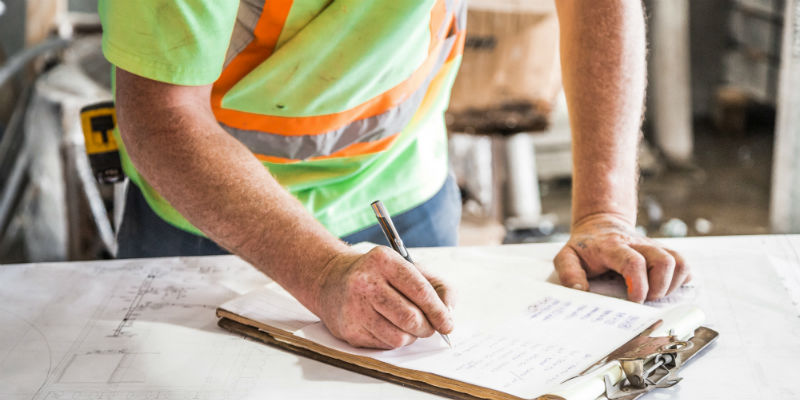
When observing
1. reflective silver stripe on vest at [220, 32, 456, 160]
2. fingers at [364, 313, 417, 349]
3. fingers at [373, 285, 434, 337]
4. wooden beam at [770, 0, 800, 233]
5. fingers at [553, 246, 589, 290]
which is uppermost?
reflective silver stripe on vest at [220, 32, 456, 160]

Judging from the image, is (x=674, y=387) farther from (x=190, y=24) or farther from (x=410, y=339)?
(x=190, y=24)

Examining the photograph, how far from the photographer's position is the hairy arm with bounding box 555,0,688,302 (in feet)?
3.75

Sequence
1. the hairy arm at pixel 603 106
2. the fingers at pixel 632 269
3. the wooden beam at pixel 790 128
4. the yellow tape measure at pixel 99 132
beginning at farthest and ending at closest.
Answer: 1. the wooden beam at pixel 790 128
2. the yellow tape measure at pixel 99 132
3. the hairy arm at pixel 603 106
4. the fingers at pixel 632 269

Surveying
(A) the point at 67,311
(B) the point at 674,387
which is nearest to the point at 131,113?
(A) the point at 67,311

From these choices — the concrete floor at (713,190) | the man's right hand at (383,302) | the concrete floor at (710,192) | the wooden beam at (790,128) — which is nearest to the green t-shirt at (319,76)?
the man's right hand at (383,302)

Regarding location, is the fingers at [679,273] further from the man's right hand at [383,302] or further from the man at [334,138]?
the man's right hand at [383,302]

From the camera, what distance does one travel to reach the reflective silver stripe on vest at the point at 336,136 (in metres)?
1.17

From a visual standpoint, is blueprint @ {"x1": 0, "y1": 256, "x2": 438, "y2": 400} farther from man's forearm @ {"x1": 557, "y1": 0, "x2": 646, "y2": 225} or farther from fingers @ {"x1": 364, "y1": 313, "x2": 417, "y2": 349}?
man's forearm @ {"x1": 557, "y1": 0, "x2": 646, "y2": 225}

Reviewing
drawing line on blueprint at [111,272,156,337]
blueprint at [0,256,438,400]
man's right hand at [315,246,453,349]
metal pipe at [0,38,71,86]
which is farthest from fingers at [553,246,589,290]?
metal pipe at [0,38,71,86]

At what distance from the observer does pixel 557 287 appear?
39.8 inches

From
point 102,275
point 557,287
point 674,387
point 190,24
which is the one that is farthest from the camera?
point 102,275

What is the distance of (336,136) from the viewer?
3.92 ft

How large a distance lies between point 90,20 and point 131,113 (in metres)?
2.43

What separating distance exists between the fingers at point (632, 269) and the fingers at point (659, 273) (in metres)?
0.01
